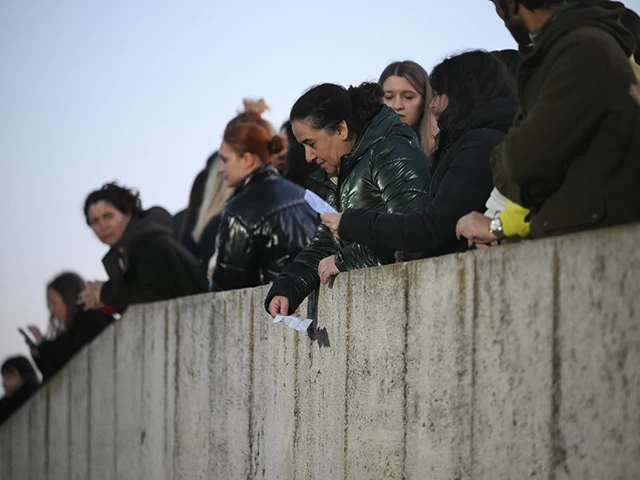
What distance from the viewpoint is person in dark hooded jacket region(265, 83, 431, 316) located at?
5.46 m

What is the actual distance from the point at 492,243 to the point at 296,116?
1.64 metres

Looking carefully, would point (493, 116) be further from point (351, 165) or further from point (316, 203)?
point (351, 165)

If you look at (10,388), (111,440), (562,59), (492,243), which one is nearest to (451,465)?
(492,243)

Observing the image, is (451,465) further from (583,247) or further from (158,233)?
(158,233)

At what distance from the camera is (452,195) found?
4.77 m

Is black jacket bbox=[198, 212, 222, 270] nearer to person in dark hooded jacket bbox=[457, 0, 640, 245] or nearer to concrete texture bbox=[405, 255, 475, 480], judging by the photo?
concrete texture bbox=[405, 255, 475, 480]

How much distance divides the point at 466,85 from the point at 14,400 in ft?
30.0

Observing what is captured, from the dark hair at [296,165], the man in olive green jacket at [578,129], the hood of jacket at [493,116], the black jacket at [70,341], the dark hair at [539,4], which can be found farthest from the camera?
the black jacket at [70,341]

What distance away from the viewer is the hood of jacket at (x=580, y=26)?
390 cm

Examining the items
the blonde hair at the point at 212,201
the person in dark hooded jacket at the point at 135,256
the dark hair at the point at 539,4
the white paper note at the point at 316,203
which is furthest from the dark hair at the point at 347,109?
the blonde hair at the point at 212,201

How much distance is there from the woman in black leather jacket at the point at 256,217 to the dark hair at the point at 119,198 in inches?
75.6

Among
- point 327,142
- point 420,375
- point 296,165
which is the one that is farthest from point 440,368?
point 296,165

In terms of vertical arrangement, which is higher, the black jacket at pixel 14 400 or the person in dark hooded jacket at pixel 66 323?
the person in dark hooded jacket at pixel 66 323

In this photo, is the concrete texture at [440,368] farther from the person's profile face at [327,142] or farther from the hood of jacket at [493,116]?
the person's profile face at [327,142]
